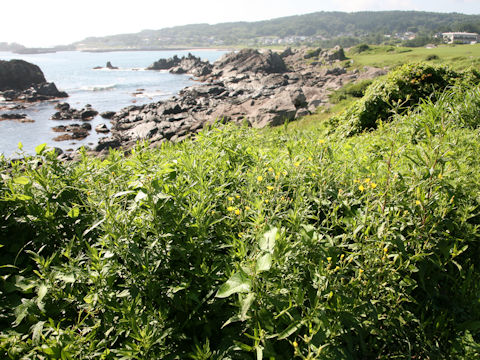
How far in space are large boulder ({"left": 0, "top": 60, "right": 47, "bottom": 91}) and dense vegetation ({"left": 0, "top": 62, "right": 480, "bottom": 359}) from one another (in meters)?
57.4

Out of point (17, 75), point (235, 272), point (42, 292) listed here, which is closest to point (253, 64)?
point (17, 75)

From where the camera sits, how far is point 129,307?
1.78 meters

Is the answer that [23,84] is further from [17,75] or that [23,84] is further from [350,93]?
[350,93]

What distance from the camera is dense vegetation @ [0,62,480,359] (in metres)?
1.73

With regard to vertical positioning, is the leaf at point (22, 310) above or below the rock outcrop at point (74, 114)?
above

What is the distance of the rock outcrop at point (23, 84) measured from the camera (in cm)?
4284

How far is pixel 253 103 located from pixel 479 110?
2404 cm

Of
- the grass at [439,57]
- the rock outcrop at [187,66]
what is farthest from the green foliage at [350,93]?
the rock outcrop at [187,66]

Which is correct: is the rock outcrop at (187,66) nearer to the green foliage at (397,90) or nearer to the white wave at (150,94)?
the white wave at (150,94)

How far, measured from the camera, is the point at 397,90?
10438 mm

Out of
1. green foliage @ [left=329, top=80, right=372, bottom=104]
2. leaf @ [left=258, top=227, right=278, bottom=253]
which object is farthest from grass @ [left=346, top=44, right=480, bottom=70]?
leaf @ [left=258, top=227, right=278, bottom=253]

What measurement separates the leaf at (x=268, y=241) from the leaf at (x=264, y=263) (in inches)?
2.0

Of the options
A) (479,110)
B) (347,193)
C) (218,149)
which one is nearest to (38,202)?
(218,149)

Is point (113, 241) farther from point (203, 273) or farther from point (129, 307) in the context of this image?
point (203, 273)
